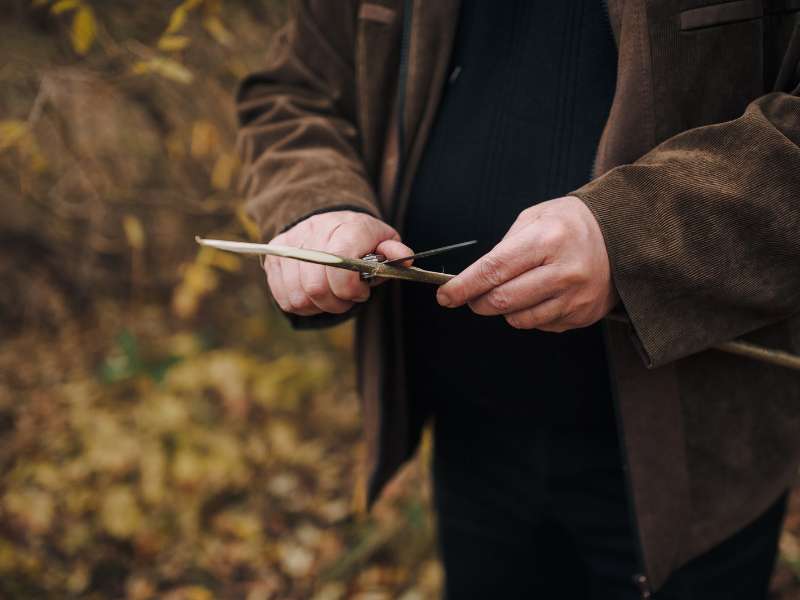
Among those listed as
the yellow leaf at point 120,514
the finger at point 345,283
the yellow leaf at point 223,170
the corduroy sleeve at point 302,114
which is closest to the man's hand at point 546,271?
the finger at point 345,283

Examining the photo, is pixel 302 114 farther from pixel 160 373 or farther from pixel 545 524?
pixel 160 373

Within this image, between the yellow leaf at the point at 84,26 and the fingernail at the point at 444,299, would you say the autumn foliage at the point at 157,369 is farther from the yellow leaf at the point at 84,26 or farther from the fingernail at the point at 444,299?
the fingernail at the point at 444,299

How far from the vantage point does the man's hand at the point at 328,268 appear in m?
0.87

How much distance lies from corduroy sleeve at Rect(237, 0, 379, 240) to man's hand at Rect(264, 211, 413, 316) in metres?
0.13

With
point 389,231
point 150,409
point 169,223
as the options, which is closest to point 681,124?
point 389,231

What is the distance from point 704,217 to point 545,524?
30.4 inches

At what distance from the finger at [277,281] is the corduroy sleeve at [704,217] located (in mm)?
438

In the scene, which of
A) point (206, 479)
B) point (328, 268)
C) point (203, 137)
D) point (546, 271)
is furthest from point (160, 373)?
point (546, 271)

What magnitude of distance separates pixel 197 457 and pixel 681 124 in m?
2.56

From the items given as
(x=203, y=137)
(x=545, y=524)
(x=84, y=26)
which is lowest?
(x=545, y=524)

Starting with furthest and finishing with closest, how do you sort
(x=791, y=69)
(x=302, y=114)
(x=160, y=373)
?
(x=160, y=373)
(x=302, y=114)
(x=791, y=69)

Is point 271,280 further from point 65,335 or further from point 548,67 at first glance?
point 65,335

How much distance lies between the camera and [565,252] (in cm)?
76

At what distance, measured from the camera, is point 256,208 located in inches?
44.1
